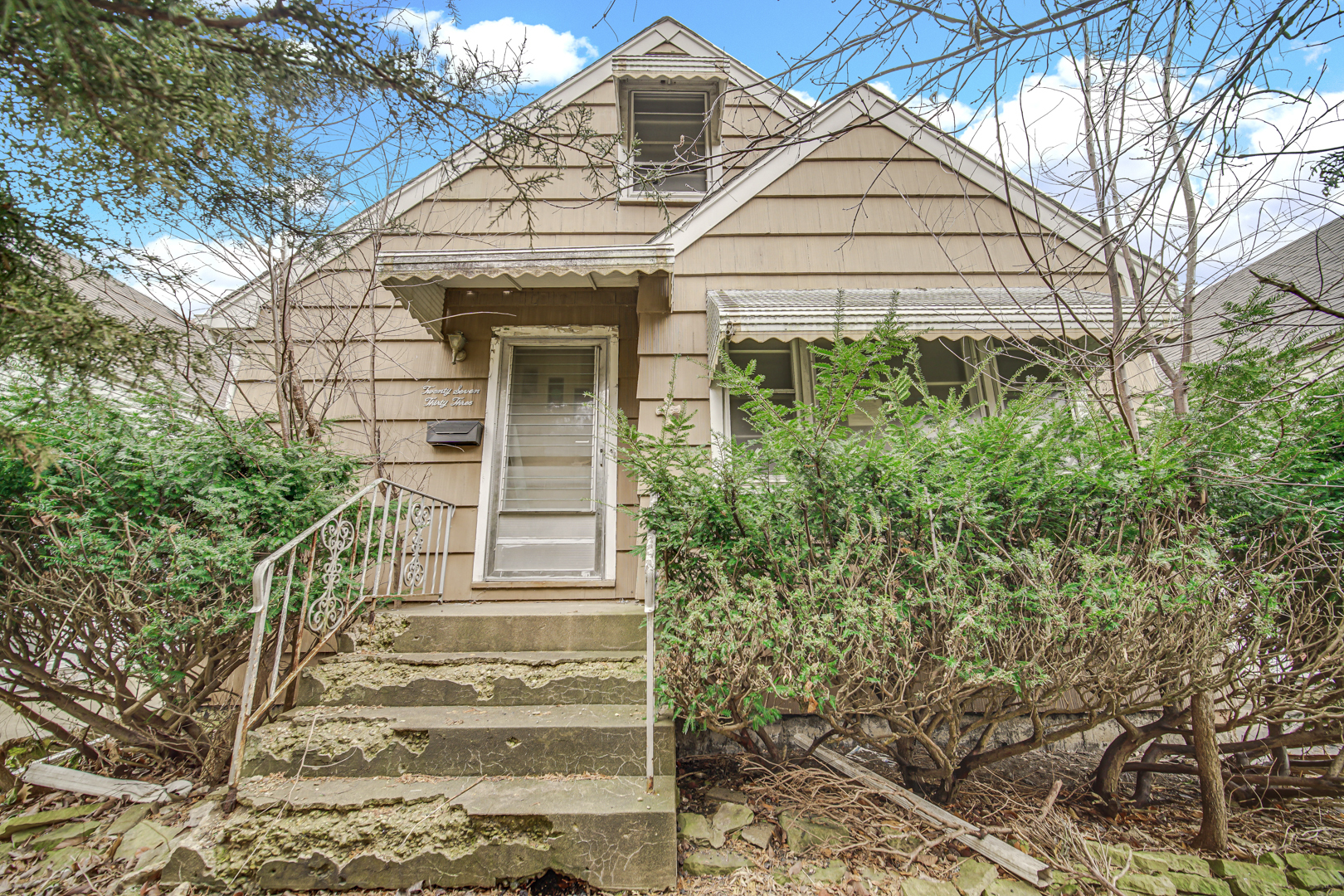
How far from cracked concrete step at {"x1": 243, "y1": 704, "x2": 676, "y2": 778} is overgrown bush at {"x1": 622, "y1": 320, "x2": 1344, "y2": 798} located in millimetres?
307

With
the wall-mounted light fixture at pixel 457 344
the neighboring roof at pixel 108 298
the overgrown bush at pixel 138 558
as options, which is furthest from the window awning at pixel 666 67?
the overgrown bush at pixel 138 558

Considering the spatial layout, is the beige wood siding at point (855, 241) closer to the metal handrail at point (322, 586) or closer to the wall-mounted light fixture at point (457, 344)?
the wall-mounted light fixture at point (457, 344)

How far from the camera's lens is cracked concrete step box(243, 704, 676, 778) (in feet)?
8.75

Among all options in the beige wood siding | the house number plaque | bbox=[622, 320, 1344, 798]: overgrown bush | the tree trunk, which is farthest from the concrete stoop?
the beige wood siding

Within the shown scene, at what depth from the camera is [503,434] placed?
487 centimetres

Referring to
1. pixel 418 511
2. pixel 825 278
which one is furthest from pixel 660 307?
pixel 418 511

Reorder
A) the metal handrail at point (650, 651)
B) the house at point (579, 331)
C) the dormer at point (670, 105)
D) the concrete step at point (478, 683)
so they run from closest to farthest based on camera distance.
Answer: the metal handrail at point (650, 651), the concrete step at point (478, 683), the house at point (579, 331), the dormer at point (670, 105)

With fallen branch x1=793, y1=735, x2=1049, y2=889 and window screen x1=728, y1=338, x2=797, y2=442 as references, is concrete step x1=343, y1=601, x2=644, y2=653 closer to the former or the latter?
fallen branch x1=793, y1=735, x2=1049, y2=889

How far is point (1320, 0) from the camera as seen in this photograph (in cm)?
182

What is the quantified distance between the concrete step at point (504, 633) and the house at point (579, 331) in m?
0.01

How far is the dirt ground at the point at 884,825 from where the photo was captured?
2.35 metres

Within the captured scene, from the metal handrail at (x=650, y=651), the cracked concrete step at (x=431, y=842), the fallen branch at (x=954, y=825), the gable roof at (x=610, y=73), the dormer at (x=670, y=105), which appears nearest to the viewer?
the cracked concrete step at (x=431, y=842)

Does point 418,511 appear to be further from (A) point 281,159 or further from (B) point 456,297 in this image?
(A) point 281,159

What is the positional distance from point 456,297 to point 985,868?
A: 5047 millimetres
